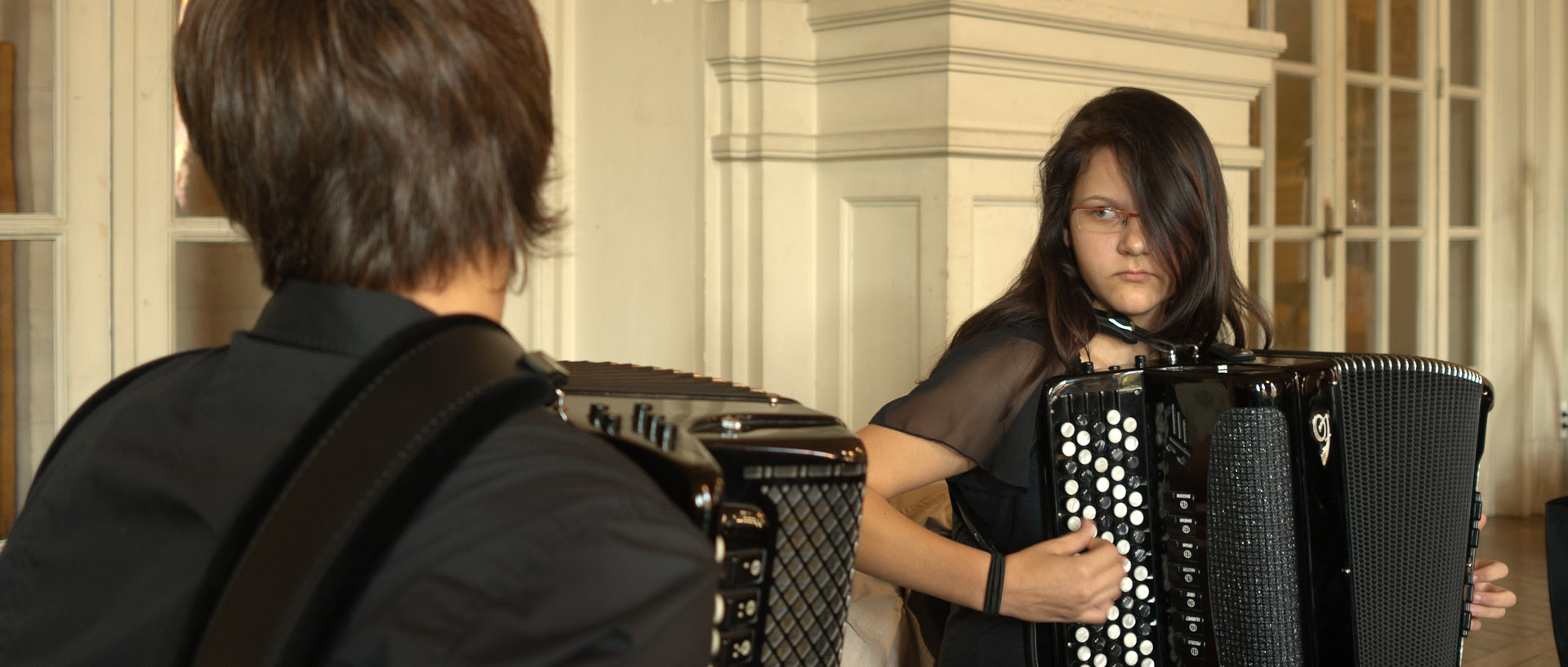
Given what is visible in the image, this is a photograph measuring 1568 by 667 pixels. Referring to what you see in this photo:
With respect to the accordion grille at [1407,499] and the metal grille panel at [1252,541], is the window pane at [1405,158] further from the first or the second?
the metal grille panel at [1252,541]

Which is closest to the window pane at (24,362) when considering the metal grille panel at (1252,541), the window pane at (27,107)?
the window pane at (27,107)

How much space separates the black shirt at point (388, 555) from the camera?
0.61m

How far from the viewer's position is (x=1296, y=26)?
4.38 m

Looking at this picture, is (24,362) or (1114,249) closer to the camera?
(1114,249)

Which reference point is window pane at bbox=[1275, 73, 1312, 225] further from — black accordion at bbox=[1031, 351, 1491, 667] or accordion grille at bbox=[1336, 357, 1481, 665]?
black accordion at bbox=[1031, 351, 1491, 667]

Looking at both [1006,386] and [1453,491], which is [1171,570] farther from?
[1453,491]

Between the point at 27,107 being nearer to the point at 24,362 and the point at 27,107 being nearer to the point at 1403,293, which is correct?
the point at 24,362

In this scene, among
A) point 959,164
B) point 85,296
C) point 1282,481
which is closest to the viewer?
point 1282,481

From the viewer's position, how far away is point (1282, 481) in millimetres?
1464

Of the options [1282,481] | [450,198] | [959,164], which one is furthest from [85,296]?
[1282,481]

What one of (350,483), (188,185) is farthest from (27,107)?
(350,483)

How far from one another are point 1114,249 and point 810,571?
906 mm

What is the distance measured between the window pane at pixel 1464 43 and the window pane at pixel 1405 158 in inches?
13.8

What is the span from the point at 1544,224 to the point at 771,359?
386 cm
